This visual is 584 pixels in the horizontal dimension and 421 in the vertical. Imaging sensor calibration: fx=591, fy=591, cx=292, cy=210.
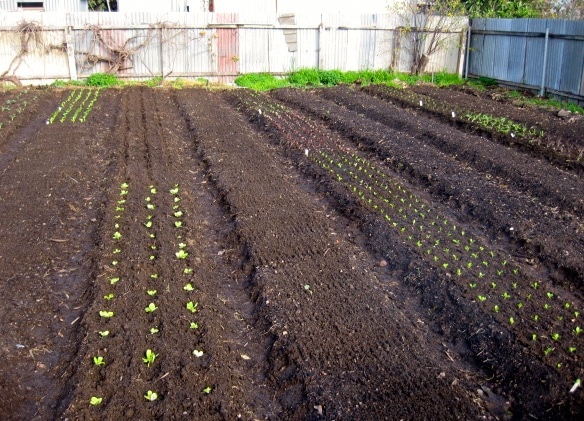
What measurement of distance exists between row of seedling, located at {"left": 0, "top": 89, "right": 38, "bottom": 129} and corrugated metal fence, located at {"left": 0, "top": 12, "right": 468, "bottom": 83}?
196 centimetres

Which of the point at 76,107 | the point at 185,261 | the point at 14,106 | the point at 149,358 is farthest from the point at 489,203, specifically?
the point at 14,106

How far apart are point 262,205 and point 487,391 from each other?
4.48 metres

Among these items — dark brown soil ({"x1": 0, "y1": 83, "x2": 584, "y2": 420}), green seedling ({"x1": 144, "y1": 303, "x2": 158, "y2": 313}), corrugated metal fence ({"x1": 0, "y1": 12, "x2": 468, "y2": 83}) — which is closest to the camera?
dark brown soil ({"x1": 0, "y1": 83, "x2": 584, "y2": 420})

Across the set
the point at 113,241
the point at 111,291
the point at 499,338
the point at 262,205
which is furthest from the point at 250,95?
the point at 499,338

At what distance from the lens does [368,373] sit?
15.8 feet

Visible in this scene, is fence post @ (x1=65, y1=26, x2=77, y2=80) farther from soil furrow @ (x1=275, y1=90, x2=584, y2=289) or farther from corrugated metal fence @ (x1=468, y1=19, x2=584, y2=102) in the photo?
corrugated metal fence @ (x1=468, y1=19, x2=584, y2=102)

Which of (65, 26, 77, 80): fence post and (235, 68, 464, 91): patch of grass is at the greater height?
(65, 26, 77, 80): fence post

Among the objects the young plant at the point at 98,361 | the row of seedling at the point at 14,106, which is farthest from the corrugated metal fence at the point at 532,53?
the young plant at the point at 98,361

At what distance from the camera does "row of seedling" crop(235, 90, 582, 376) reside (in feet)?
17.6

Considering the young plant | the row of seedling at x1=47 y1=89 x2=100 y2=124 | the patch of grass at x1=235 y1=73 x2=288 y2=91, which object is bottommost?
the young plant

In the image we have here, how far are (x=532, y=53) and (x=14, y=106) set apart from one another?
1472cm

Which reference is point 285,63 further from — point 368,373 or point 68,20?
point 368,373

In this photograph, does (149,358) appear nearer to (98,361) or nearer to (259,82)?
(98,361)

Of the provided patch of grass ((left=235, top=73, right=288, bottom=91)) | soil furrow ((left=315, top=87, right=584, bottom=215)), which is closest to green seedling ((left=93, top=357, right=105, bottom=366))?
soil furrow ((left=315, top=87, right=584, bottom=215))
